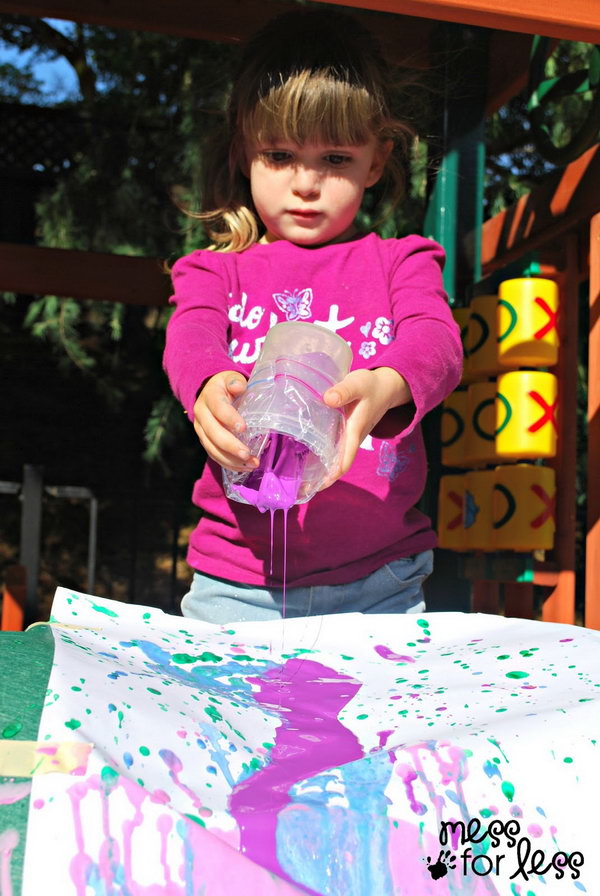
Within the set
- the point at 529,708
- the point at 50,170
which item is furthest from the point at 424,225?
the point at 50,170

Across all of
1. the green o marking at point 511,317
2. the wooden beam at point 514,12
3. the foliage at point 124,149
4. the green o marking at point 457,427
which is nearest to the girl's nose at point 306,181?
the wooden beam at point 514,12

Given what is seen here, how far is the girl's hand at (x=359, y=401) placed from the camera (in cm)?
93

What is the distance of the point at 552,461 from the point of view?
6.53 ft

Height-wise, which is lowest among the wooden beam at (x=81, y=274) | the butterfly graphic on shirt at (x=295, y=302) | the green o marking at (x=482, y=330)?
the butterfly graphic on shirt at (x=295, y=302)

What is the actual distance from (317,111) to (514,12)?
1.23 feet

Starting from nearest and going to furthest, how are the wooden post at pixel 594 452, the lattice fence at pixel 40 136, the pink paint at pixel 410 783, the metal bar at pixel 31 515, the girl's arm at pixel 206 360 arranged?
the pink paint at pixel 410 783, the girl's arm at pixel 206 360, the wooden post at pixel 594 452, the metal bar at pixel 31 515, the lattice fence at pixel 40 136

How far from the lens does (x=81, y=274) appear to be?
92.2 inches

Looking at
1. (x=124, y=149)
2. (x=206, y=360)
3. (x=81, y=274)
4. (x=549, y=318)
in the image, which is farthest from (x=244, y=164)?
(x=124, y=149)

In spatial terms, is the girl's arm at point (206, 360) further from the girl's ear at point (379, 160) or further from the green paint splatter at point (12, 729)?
the green paint splatter at point (12, 729)

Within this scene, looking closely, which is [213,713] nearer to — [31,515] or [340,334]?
[340,334]

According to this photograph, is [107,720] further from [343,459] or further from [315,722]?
[343,459]

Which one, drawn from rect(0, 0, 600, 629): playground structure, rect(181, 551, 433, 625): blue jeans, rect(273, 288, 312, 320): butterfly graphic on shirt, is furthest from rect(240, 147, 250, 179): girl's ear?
rect(181, 551, 433, 625): blue jeans

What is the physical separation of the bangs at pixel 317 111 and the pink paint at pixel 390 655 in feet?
2.30

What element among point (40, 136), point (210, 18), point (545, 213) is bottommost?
point (545, 213)
